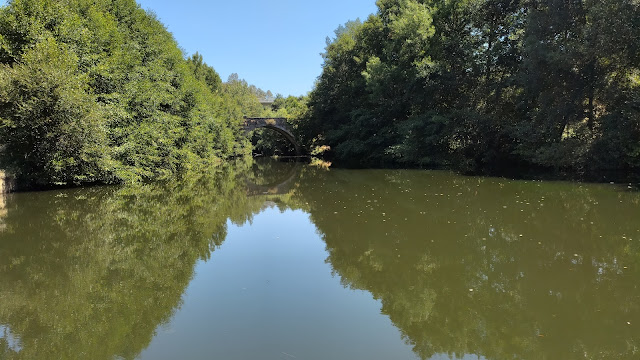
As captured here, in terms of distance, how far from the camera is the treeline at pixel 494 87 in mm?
15875

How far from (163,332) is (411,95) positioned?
24.4m

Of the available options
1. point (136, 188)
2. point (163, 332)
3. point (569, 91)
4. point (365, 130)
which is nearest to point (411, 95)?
point (365, 130)

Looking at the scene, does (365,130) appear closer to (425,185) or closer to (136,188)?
(425,185)

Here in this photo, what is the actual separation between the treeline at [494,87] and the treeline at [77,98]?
575 inches

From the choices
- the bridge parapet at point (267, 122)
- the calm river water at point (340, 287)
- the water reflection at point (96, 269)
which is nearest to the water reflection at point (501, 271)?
the calm river water at point (340, 287)

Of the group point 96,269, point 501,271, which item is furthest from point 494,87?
point 96,269

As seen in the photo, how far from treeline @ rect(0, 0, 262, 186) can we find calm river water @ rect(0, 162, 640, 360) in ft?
17.3

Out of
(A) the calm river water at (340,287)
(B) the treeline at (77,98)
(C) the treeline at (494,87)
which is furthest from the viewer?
(C) the treeline at (494,87)

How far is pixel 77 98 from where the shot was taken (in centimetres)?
1380

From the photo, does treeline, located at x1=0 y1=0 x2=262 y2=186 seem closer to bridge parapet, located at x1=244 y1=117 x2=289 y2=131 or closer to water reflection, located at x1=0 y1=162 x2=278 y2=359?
water reflection, located at x1=0 y1=162 x2=278 y2=359

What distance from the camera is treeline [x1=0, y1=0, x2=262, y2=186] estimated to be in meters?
13.2

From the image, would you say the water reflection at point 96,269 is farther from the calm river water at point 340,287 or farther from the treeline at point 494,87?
the treeline at point 494,87

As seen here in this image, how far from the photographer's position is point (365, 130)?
96.1ft

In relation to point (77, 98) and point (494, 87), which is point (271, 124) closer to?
point (494, 87)
